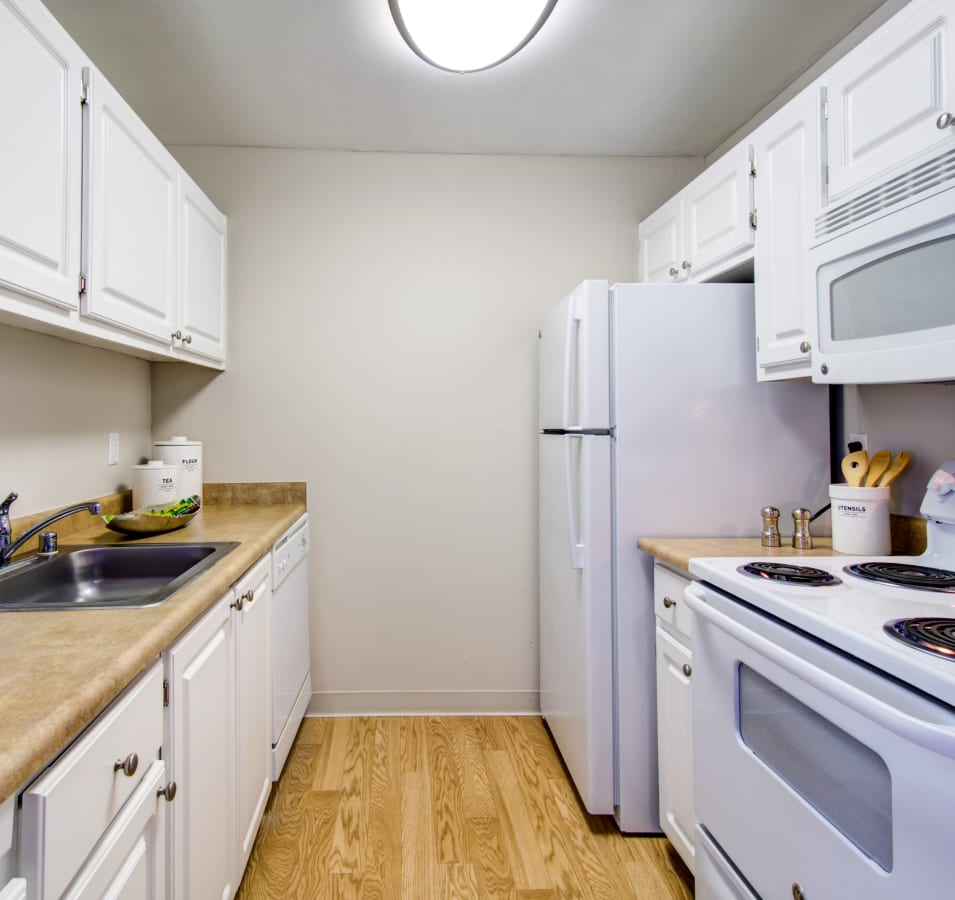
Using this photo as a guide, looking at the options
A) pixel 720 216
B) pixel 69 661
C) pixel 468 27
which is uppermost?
pixel 468 27

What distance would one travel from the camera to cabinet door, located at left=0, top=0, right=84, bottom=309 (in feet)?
3.75

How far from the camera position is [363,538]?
2662 mm

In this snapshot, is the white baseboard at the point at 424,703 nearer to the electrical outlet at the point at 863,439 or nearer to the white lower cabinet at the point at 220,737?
the white lower cabinet at the point at 220,737

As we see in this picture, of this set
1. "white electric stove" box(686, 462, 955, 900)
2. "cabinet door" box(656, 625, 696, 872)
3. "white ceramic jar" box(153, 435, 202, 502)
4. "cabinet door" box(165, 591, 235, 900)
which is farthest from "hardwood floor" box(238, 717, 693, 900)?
"white ceramic jar" box(153, 435, 202, 502)

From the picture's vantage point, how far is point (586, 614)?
1.89 metres

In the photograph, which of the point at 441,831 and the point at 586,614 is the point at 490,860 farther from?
the point at 586,614

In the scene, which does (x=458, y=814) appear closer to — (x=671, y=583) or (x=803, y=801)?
(x=671, y=583)

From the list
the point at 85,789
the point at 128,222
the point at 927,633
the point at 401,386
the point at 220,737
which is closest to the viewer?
the point at 85,789

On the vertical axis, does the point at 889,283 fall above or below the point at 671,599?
above

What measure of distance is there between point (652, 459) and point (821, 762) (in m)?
1.01

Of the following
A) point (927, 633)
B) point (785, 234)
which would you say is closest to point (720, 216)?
point (785, 234)

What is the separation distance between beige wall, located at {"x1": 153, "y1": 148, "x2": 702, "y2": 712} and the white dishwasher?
0.17 metres

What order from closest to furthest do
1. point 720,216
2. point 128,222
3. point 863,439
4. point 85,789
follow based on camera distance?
point 85,789
point 128,222
point 863,439
point 720,216

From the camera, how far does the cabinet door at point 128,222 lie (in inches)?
57.0
